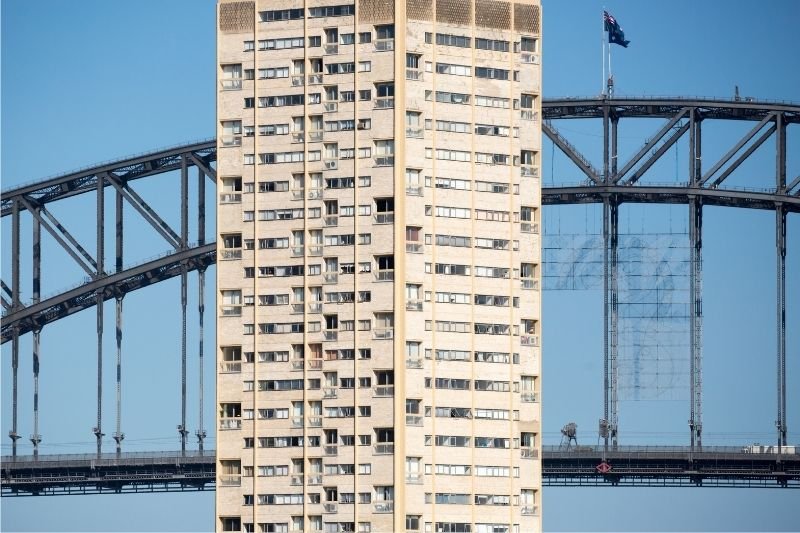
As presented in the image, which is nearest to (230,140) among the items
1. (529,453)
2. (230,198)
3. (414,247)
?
(230,198)

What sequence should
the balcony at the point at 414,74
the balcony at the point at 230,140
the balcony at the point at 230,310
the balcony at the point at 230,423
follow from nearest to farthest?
the balcony at the point at 230,423 → the balcony at the point at 230,310 → the balcony at the point at 414,74 → the balcony at the point at 230,140

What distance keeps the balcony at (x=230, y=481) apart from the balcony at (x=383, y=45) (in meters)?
24.1

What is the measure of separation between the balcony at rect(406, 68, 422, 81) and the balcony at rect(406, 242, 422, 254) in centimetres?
913

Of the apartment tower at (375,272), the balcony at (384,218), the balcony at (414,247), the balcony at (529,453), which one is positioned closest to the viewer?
the apartment tower at (375,272)

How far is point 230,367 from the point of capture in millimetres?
146875

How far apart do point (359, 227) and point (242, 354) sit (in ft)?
30.8

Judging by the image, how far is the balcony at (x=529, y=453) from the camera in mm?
147625

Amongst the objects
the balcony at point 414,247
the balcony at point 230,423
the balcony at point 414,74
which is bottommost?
the balcony at point 230,423

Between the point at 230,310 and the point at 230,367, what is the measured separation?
307 centimetres

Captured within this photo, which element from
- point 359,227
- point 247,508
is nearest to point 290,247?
point 359,227

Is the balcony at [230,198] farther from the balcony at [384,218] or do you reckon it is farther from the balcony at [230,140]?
the balcony at [384,218]

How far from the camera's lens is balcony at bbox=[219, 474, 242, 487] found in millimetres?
146500

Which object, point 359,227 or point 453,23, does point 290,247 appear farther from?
point 453,23

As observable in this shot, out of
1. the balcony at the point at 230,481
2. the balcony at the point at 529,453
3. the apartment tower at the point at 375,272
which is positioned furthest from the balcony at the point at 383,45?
the balcony at the point at 230,481
